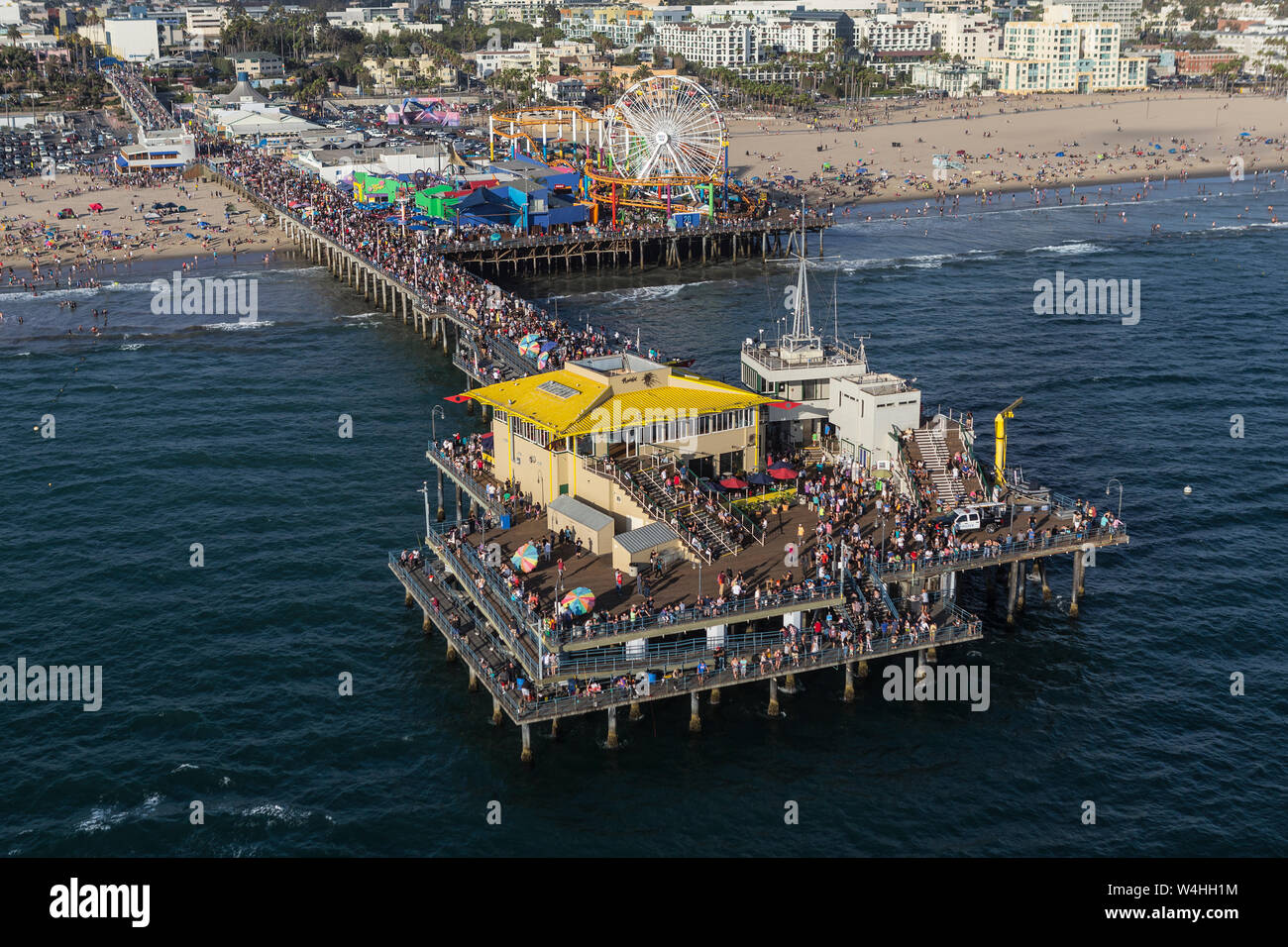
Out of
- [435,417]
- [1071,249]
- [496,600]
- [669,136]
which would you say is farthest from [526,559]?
[1071,249]

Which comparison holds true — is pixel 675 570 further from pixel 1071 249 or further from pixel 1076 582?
pixel 1071 249

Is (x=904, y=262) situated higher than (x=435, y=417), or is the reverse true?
(x=904, y=262)

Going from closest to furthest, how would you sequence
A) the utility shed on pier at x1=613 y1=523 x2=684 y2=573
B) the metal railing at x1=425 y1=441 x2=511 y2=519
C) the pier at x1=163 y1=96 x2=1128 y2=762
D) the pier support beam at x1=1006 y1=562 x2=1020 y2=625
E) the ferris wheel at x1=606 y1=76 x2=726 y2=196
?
the pier at x1=163 y1=96 x2=1128 y2=762 < the utility shed on pier at x1=613 y1=523 x2=684 y2=573 < the pier support beam at x1=1006 y1=562 x2=1020 y2=625 < the metal railing at x1=425 y1=441 x2=511 y2=519 < the ferris wheel at x1=606 y1=76 x2=726 y2=196

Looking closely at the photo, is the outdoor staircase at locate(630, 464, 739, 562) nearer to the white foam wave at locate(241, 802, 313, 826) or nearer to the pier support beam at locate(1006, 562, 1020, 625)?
the pier support beam at locate(1006, 562, 1020, 625)

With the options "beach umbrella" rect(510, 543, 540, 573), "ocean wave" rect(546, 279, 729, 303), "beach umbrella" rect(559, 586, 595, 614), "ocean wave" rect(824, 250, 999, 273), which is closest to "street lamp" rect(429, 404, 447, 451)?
"beach umbrella" rect(510, 543, 540, 573)

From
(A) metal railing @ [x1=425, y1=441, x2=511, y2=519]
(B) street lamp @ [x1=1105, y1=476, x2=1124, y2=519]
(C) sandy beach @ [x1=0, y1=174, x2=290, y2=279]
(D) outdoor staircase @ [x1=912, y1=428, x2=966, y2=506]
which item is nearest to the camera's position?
(D) outdoor staircase @ [x1=912, y1=428, x2=966, y2=506]
